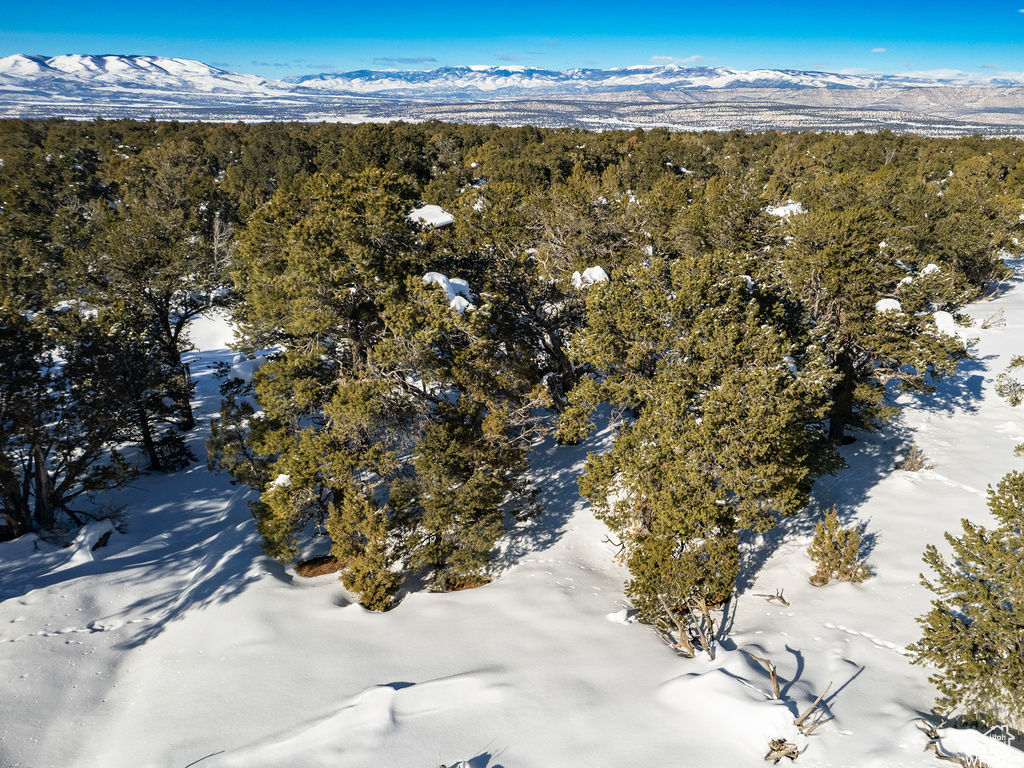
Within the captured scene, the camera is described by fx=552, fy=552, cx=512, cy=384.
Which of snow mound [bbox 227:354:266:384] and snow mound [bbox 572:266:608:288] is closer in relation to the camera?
snow mound [bbox 572:266:608:288]

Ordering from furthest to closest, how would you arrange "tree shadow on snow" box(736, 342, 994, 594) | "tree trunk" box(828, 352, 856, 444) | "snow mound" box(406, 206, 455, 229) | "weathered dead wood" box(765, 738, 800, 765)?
"snow mound" box(406, 206, 455, 229)
"tree trunk" box(828, 352, 856, 444)
"tree shadow on snow" box(736, 342, 994, 594)
"weathered dead wood" box(765, 738, 800, 765)

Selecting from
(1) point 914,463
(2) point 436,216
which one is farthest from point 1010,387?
(2) point 436,216

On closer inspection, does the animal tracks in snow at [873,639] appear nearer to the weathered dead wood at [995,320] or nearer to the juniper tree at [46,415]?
the juniper tree at [46,415]

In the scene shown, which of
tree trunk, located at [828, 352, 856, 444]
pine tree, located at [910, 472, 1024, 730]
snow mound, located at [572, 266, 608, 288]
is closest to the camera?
pine tree, located at [910, 472, 1024, 730]

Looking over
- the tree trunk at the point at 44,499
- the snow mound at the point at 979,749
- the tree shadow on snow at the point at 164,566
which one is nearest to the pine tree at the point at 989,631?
the snow mound at the point at 979,749

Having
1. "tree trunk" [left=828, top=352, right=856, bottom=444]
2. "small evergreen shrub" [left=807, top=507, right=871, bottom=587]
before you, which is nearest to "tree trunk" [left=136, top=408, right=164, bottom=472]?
"small evergreen shrub" [left=807, top=507, right=871, bottom=587]

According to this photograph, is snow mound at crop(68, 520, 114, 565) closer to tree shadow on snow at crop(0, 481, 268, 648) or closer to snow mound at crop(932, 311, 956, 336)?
tree shadow on snow at crop(0, 481, 268, 648)

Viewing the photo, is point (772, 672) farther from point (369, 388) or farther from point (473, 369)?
point (369, 388)
